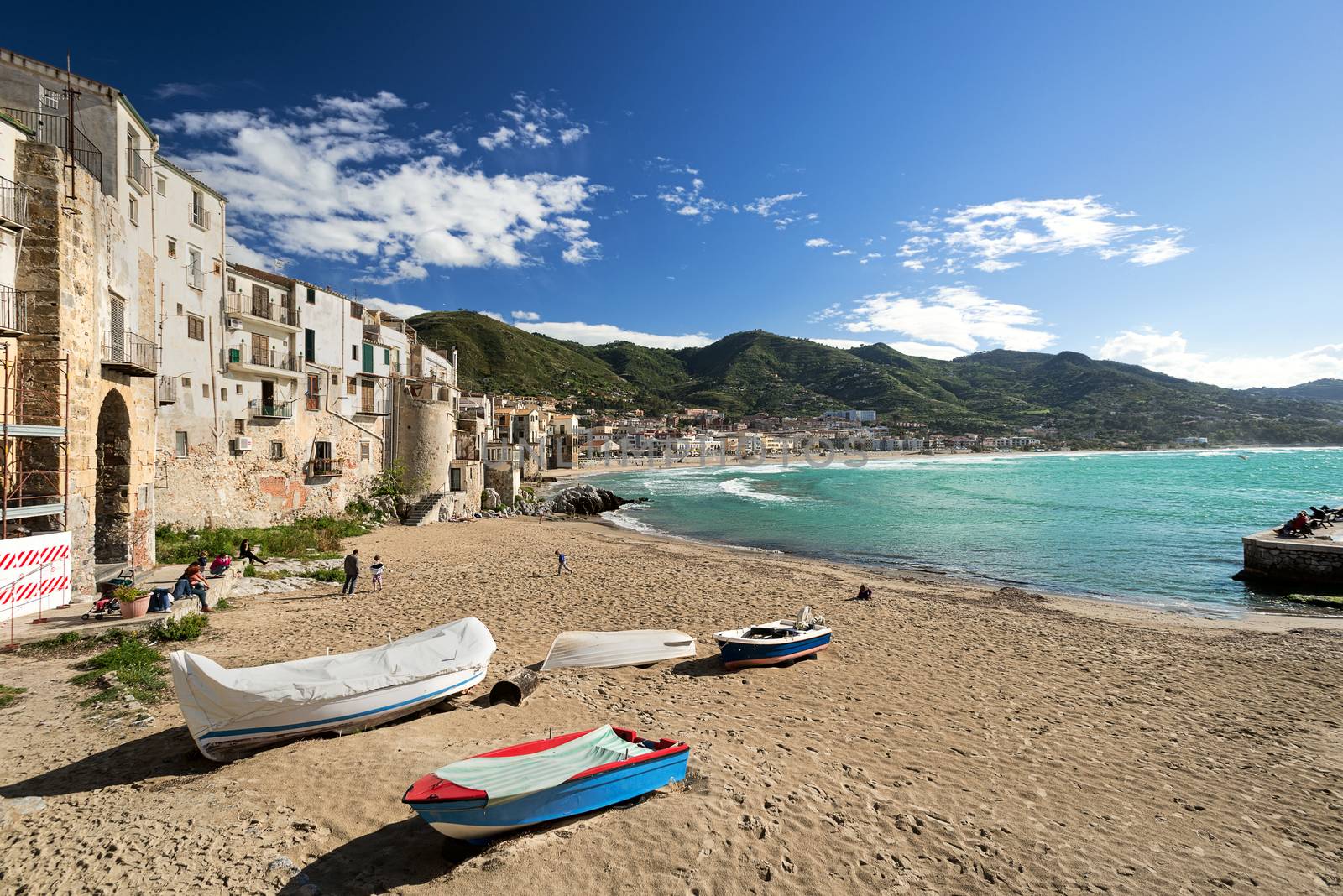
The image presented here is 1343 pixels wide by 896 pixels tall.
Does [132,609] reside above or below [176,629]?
above

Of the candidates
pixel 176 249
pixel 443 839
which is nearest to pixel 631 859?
pixel 443 839

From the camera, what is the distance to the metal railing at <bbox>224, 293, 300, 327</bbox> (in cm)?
2306

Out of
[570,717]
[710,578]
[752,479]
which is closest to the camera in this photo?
[570,717]

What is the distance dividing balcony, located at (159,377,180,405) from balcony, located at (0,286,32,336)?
337 inches

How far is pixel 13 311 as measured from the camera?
1142 centimetres

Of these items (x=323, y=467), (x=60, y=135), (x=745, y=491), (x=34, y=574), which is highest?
(x=60, y=135)

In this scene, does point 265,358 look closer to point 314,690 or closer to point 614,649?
point 614,649

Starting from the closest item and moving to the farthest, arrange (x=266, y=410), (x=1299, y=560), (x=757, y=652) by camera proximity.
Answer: (x=757, y=652)
(x=1299, y=560)
(x=266, y=410)

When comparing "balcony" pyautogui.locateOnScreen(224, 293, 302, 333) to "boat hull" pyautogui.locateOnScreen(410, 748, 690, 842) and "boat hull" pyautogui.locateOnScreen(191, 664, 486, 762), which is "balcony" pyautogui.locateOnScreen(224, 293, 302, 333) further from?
"boat hull" pyautogui.locateOnScreen(410, 748, 690, 842)

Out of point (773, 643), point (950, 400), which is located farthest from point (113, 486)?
point (950, 400)

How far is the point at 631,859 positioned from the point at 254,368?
82.4 feet

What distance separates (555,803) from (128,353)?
1757 centimetres

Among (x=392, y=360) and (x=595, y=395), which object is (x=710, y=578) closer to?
(x=392, y=360)

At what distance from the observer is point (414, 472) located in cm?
3250
